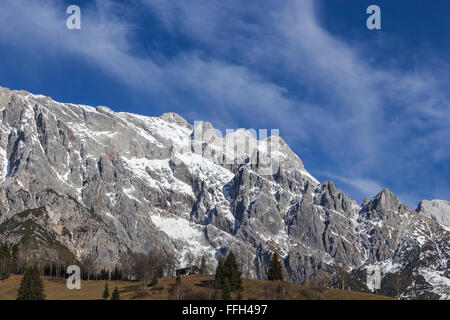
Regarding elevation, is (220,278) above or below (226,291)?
above

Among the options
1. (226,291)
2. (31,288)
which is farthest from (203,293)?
(31,288)

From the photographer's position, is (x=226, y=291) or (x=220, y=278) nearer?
(x=226, y=291)

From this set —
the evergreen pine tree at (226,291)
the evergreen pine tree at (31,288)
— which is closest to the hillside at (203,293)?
the evergreen pine tree at (226,291)

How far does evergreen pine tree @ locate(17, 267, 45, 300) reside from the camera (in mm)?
160375

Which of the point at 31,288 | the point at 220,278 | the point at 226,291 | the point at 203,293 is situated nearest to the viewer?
the point at 226,291

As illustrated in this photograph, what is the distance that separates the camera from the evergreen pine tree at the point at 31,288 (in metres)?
160

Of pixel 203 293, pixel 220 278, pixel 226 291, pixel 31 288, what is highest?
pixel 220 278

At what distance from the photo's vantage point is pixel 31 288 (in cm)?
16262

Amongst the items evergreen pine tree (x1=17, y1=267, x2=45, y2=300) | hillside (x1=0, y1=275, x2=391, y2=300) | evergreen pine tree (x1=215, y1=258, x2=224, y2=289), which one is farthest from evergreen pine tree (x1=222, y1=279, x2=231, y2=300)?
evergreen pine tree (x1=17, y1=267, x2=45, y2=300)

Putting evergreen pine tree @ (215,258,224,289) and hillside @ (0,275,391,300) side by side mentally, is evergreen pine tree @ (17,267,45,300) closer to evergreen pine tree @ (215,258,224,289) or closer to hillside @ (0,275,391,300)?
hillside @ (0,275,391,300)

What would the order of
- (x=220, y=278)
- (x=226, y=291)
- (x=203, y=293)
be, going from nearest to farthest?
1. (x=226, y=291)
2. (x=203, y=293)
3. (x=220, y=278)

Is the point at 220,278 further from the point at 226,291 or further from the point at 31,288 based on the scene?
the point at 31,288
